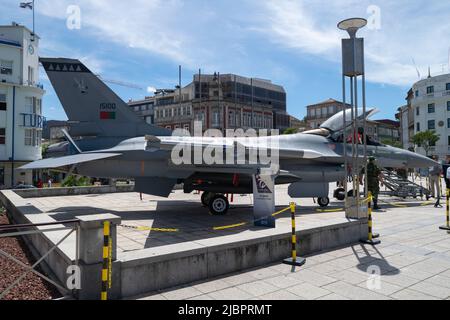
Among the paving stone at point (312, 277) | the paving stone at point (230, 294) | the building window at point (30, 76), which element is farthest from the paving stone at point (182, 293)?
the building window at point (30, 76)

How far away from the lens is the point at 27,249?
7.98 meters

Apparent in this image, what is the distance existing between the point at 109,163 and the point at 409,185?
15.3m

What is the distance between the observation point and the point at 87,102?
12.2 meters

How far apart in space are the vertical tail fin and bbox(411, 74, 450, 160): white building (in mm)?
70439

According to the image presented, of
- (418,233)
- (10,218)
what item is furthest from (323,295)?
(10,218)

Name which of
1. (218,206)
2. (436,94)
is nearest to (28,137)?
(218,206)

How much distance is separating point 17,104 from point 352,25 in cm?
3964

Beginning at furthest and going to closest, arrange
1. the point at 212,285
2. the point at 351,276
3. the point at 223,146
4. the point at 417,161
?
the point at 417,161 → the point at 223,146 → the point at 351,276 → the point at 212,285

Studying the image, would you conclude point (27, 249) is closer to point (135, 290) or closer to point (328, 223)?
point (135, 290)

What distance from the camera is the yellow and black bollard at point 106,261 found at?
176 inches

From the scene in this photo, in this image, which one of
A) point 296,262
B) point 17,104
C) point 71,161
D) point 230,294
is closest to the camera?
point 230,294

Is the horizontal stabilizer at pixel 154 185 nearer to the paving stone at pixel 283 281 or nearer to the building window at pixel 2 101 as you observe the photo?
the paving stone at pixel 283 281

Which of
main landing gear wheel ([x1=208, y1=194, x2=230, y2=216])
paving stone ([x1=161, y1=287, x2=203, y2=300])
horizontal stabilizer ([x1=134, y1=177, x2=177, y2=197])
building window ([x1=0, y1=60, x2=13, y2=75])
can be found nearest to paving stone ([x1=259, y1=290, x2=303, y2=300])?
paving stone ([x1=161, y1=287, x2=203, y2=300])

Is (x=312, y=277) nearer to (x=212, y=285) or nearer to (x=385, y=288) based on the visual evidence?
(x=385, y=288)
